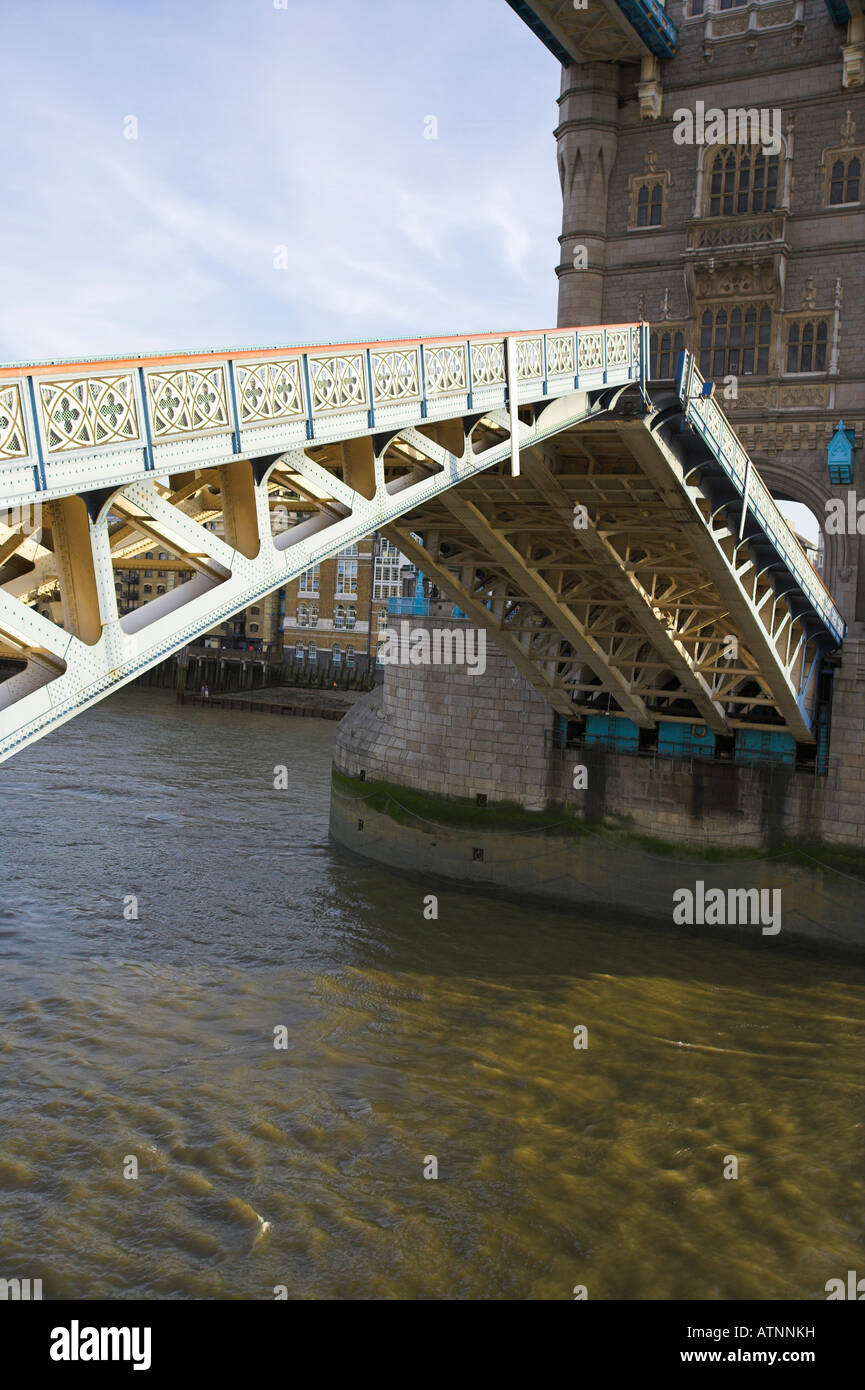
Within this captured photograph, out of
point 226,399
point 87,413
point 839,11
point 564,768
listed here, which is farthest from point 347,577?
point 87,413

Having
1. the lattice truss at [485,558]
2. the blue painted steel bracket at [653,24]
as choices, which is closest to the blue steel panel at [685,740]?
the lattice truss at [485,558]

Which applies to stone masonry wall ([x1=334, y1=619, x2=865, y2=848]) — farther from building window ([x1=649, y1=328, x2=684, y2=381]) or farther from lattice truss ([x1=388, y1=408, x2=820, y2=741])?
building window ([x1=649, y1=328, x2=684, y2=381])

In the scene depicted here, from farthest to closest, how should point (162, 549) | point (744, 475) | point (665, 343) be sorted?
point (665, 343)
point (744, 475)
point (162, 549)

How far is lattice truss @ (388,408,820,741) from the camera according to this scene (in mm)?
14766

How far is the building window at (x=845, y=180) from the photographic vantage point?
2430cm

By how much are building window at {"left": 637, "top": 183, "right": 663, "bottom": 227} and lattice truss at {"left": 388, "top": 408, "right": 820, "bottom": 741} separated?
1166 cm

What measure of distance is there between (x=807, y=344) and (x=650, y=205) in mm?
5134

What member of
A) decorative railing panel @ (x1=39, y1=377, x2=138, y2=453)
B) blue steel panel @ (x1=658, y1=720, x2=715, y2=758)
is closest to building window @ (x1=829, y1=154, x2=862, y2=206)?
blue steel panel @ (x1=658, y1=720, x2=715, y2=758)

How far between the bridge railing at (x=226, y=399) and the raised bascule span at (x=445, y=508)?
0.06 feet

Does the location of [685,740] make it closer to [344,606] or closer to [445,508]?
[445,508]

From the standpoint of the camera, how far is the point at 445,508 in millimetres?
15500
